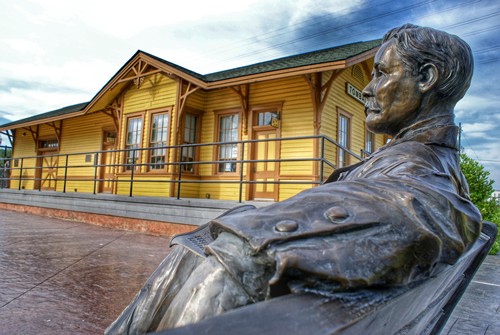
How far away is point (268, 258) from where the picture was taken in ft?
2.00

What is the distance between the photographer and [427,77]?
3.73 ft

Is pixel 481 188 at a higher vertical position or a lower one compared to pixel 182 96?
lower

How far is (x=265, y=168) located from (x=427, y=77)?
29.5ft

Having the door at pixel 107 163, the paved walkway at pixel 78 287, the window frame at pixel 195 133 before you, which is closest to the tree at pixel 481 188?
the paved walkway at pixel 78 287

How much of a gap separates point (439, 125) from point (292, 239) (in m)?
0.80

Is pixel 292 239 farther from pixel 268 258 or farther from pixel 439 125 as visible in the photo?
pixel 439 125

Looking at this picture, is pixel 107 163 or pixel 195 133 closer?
pixel 195 133

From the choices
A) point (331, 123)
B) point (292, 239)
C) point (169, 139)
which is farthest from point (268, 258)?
A: point (169, 139)

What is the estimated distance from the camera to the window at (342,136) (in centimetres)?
1030

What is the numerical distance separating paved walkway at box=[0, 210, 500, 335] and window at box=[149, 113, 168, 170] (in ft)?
21.7

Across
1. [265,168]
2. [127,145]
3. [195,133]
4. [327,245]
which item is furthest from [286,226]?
[127,145]

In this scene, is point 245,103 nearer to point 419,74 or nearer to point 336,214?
point 419,74

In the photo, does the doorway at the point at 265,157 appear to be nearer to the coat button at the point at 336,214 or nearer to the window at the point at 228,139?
the window at the point at 228,139

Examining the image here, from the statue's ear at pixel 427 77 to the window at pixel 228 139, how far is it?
31.8 feet
